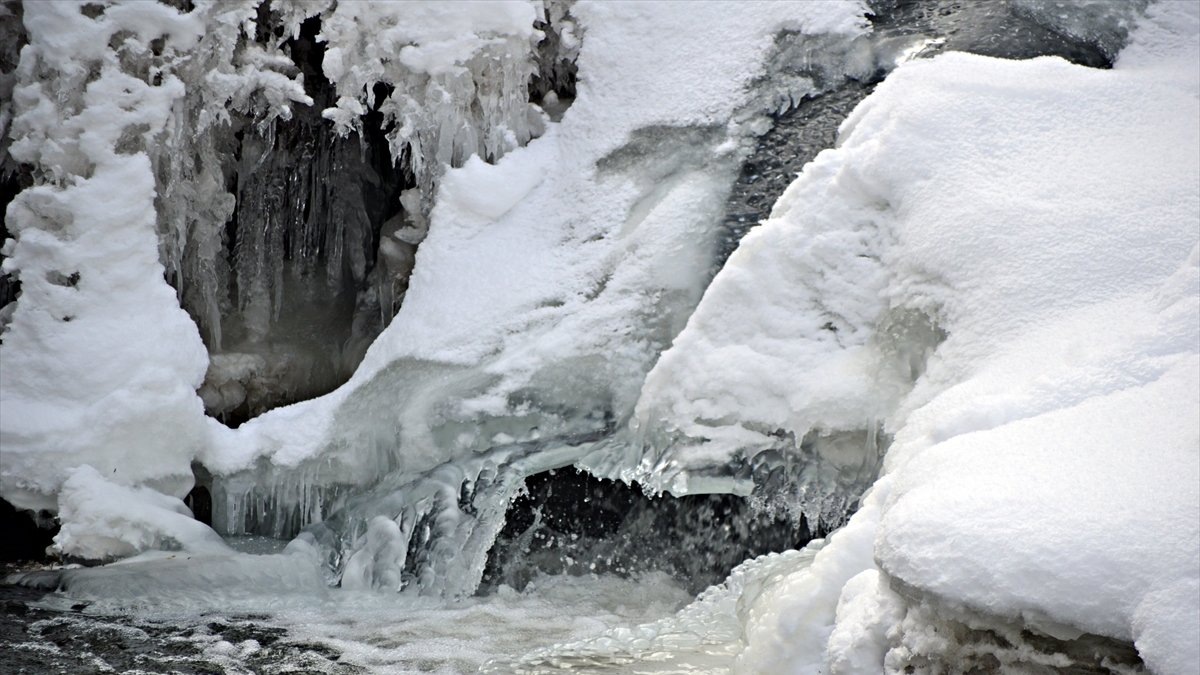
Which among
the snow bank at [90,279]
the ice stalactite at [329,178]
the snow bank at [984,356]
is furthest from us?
the ice stalactite at [329,178]

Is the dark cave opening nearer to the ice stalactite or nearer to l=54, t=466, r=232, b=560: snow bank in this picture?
the ice stalactite

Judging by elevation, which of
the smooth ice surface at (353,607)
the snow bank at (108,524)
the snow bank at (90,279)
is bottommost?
the smooth ice surface at (353,607)

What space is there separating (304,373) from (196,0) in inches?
64.8

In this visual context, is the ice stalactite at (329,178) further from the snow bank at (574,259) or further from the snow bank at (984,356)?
the snow bank at (984,356)

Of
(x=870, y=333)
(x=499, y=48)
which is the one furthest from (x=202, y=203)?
(x=870, y=333)

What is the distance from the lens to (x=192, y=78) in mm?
4773

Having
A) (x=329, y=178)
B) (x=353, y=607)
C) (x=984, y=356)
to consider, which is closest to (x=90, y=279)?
(x=329, y=178)

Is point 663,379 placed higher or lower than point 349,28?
lower

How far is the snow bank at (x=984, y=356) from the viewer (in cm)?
223

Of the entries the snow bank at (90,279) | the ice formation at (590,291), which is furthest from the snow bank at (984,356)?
the snow bank at (90,279)

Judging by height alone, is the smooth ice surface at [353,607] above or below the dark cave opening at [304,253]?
below

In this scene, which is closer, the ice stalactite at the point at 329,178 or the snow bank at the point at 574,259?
the snow bank at the point at 574,259

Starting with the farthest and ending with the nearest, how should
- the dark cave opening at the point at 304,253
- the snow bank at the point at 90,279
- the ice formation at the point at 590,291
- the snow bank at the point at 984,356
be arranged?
the dark cave opening at the point at 304,253, the snow bank at the point at 90,279, the ice formation at the point at 590,291, the snow bank at the point at 984,356

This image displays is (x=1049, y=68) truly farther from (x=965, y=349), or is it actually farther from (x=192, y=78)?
(x=192, y=78)
